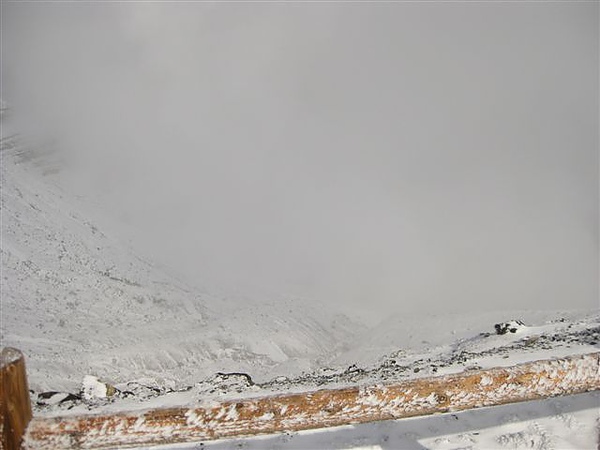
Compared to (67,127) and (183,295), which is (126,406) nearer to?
(183,295)

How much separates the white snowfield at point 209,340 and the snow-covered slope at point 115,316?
7 centimetres

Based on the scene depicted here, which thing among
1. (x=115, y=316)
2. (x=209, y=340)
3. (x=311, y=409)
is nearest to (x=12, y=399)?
(x=311, y=409)

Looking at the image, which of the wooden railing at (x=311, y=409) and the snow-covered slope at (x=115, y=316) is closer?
the wooden railing at (x=311, y=409)

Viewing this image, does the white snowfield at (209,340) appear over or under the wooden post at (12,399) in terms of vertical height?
under

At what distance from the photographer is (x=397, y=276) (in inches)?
1351

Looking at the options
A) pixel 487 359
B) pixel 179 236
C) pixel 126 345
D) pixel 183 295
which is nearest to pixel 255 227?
pixel 179 236

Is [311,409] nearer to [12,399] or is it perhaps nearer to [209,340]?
[12,399]

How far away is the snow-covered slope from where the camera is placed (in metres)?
17.3

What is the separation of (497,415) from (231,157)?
47.5 meters

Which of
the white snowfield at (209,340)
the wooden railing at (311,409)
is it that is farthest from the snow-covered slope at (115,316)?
the wooden railing at (311,409)

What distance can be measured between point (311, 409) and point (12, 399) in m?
1.39

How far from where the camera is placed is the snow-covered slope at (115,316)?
17.3m

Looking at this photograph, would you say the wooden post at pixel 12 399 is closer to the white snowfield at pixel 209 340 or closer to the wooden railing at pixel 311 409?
the wooden railing at pixel 311 409

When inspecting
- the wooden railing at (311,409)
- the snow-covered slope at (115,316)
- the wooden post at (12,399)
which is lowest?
the snow-covered slope at (115,316)
